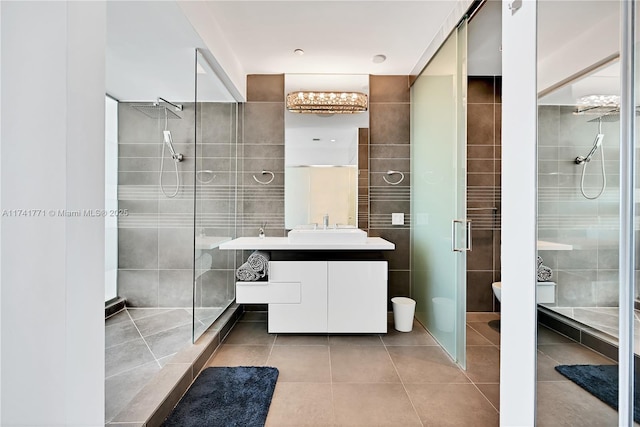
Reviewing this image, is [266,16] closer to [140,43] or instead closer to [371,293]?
[140,43]

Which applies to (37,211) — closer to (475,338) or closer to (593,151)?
(593,151)

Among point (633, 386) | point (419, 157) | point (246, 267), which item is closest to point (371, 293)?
point (246, 267)

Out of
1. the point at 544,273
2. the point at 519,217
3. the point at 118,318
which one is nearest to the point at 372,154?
the point at 519,217

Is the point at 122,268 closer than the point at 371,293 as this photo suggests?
No

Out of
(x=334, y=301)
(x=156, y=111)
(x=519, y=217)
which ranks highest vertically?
(x=156, y=111)

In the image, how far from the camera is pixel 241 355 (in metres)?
2.43

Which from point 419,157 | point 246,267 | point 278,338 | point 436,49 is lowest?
point 278,338

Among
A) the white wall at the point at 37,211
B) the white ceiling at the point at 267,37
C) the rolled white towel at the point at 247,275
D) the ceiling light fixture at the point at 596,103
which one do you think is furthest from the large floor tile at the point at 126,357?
the ceiling light fixture at the point at 596,103

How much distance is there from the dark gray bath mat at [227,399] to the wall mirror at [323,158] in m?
1.56

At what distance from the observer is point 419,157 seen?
3051 mm

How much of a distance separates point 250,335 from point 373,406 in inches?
54.3

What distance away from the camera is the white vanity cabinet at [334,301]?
8.89ft

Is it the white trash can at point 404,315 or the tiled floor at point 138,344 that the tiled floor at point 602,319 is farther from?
the white trash can at point 404,315

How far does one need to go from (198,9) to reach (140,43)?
51cm
